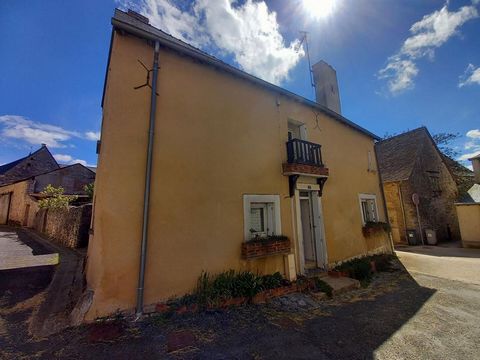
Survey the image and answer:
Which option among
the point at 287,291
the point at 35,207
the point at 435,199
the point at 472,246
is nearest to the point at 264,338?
the point at 287,291

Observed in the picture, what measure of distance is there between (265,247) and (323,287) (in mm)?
1744

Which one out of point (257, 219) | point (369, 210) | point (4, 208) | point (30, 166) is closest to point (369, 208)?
point (369, 210)

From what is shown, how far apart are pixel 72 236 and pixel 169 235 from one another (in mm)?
7445

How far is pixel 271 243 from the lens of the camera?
17.2 ft

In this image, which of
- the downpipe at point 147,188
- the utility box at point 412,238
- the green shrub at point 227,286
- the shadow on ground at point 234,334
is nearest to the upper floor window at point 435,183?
the utility box at point 412,238

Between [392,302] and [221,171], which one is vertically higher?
[221,171]

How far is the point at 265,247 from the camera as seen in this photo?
516 centimetres

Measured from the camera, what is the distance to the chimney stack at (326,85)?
31.1 ft

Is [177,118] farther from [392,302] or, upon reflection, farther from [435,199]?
[435,199]

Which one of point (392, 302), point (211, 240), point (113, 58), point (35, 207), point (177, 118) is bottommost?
point (392, 302)

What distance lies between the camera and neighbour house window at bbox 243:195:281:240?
5.54m

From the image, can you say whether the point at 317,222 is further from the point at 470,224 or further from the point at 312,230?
the point at 470,224

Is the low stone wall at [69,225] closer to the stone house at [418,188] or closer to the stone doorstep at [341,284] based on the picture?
the stone doorstep at [341,284]

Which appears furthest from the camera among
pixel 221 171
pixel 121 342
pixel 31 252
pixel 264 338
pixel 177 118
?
pixel 31 252
